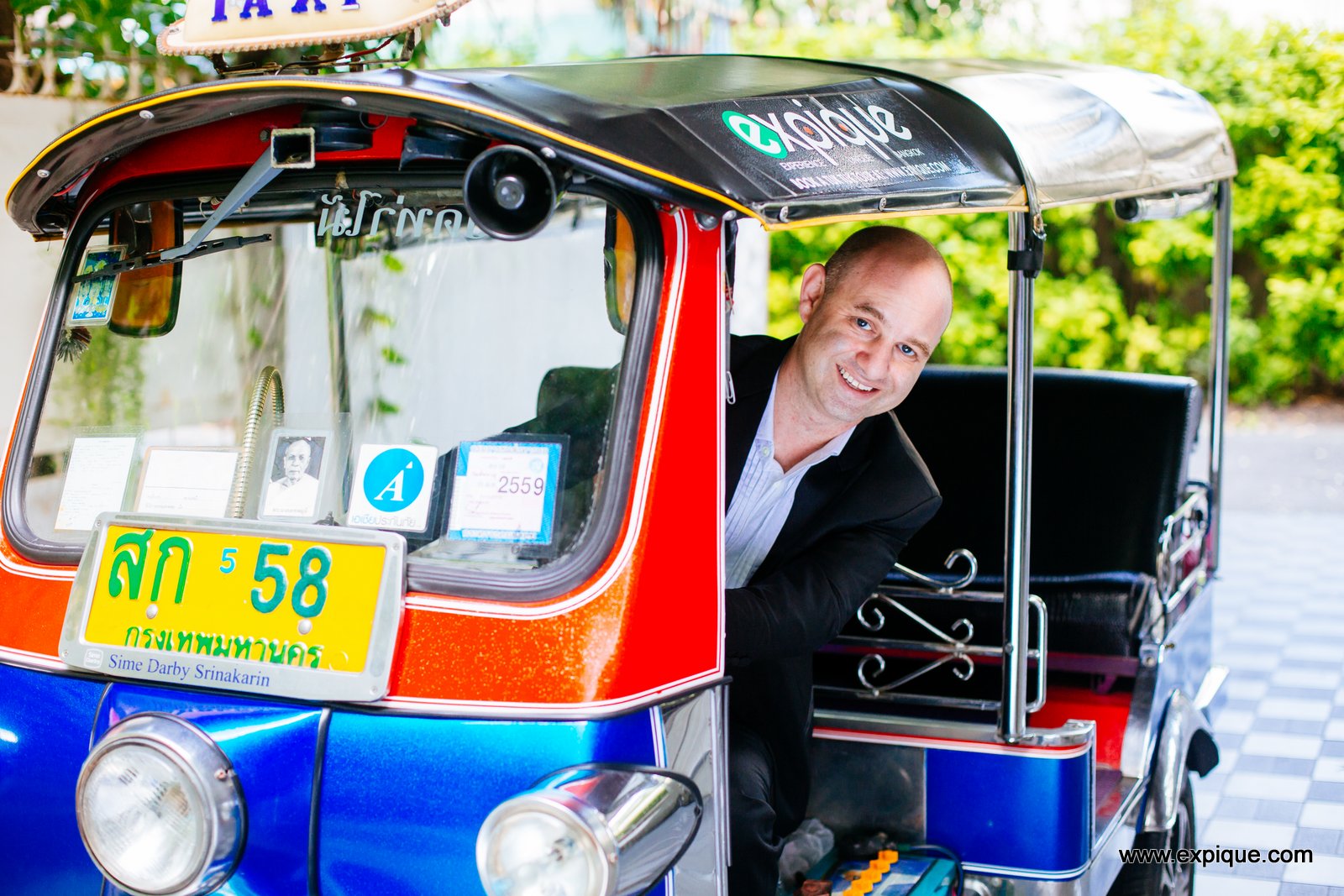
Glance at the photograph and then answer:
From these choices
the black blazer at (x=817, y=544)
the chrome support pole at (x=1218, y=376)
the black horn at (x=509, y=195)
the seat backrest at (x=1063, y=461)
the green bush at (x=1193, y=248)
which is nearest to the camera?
the black horn at (x=509, y=195)

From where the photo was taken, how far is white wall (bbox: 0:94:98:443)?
447cm

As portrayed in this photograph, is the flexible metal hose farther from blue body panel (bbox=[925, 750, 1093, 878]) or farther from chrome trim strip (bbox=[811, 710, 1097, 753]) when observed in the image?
blue body panel (bbox=[925, 750, 1093, 878])

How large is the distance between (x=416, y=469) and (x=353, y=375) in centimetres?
25

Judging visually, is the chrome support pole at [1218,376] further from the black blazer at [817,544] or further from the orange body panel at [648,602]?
the orange body panel at [648,602]

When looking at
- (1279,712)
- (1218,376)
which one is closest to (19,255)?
(1218,376)

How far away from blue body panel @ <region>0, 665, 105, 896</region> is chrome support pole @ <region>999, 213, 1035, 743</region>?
1.67 meters

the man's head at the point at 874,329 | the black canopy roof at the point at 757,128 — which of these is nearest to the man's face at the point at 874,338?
the man's head at the point at 874,329

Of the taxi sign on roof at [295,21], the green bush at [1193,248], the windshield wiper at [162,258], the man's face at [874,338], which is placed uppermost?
the green bush at [1193,248]

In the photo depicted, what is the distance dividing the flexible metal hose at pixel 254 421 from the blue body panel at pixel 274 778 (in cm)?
34

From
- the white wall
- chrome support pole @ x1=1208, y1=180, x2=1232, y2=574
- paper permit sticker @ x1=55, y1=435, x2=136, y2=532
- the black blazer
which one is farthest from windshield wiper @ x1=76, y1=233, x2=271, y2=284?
chrome support pole @ x1=1208, y1=180, x2=1232, y2=574

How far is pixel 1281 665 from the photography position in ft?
20.6

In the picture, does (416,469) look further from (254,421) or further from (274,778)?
(274,778)

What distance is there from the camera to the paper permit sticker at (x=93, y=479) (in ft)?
7.61

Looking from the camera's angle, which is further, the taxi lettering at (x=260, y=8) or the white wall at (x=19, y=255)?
the white wall at (x=19, y=255)
